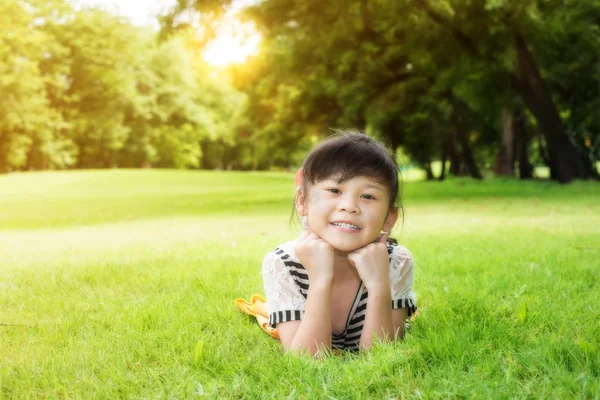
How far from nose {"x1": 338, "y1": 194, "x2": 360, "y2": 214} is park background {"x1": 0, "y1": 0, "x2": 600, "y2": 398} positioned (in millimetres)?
605

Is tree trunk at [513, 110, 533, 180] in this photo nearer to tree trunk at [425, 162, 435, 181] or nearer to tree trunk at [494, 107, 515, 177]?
tree trunk at [494, 107, 515, 177]

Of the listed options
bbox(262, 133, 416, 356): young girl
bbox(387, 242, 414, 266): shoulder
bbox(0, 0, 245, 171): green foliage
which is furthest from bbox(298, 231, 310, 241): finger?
bbox(0, 0, 245, 171): green foliage

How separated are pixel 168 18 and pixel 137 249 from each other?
10054 millimetres

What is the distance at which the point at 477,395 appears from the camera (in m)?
2.12

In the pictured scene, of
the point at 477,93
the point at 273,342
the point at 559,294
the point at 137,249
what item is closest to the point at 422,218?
the point at 137,249

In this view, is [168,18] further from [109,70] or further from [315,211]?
[109,70]

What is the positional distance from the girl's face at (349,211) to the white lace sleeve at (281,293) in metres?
0.30

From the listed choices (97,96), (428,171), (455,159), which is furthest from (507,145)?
(97,96)

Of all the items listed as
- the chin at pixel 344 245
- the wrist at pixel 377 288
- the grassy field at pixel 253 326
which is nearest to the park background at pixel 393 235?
the grassy field at pixel 253 326

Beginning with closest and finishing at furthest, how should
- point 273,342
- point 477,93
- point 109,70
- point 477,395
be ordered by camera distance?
point 477,395 < point 273,342 < point 477,93 < point 109,70

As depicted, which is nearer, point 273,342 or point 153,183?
point 273,342

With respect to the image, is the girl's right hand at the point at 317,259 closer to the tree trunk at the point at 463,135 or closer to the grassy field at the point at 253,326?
the grassy field at the point at 253,326

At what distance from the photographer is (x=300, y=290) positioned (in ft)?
9.67

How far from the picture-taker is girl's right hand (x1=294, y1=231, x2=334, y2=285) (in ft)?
9.02
